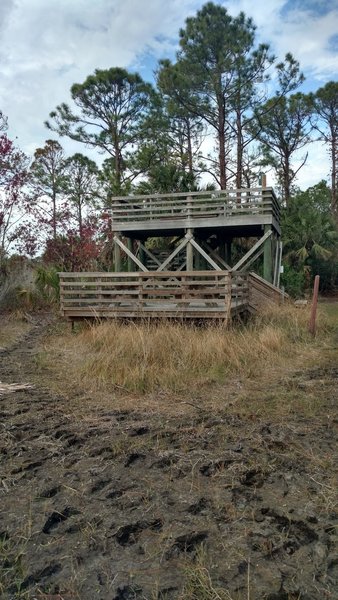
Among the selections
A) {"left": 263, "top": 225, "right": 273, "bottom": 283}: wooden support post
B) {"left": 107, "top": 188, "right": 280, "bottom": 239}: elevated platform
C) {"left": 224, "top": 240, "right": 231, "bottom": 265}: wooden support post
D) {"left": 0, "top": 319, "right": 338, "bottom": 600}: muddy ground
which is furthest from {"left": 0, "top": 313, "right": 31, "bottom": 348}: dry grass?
{"left": 224, "top": 240, "right": 231, "bottom": 265}: wooden support post

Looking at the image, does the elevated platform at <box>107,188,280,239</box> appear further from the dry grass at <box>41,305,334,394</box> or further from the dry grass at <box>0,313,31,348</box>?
the dry grass at <box>41,305,334,394</box>

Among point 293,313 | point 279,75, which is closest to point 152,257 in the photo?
point 293,313

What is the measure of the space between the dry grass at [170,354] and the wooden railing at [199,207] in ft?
19.3

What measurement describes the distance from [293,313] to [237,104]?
14.2 metres

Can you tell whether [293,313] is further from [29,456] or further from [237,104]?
[237,104]

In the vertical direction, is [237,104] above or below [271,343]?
above

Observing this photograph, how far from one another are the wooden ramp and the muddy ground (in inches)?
175

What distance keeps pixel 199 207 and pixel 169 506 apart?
39.8 feet

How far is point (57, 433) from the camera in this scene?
421 cm

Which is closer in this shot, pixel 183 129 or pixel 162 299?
pixel 162 299

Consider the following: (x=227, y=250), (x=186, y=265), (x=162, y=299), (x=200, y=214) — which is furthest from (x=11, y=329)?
(x=227, y=250)

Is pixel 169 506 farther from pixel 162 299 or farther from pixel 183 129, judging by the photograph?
pixel 183 129

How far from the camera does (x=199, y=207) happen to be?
46.6ft

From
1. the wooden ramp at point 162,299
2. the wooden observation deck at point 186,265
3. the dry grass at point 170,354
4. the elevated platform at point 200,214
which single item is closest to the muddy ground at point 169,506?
the dry grass at point 170,354
